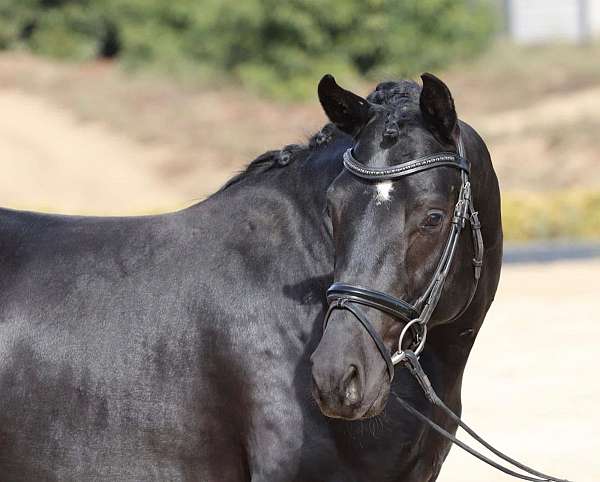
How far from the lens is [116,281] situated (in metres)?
3.78

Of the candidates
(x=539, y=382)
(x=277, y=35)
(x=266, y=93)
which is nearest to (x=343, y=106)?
(x=539, y=382)

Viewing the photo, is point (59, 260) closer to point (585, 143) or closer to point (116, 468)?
point (116, 468)

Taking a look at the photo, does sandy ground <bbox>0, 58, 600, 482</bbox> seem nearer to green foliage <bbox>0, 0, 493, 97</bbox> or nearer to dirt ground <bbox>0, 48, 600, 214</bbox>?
dirt ground <bbox>0, 48, 600, 214</bbox>

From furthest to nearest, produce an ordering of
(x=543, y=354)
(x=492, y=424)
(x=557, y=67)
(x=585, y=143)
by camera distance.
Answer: (x=557, y=67) < (x=585, y=143) < (x=543, y=354) < (x=492, y=424)

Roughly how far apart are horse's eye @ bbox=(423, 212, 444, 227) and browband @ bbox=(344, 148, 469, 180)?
0.47 ft

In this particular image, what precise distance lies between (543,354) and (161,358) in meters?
7.09

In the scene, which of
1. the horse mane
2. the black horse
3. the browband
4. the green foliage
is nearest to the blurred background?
the green foliage

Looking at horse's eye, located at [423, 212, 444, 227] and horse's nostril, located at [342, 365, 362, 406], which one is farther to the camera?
horse's eye, located at [423, 212, 444, 227]

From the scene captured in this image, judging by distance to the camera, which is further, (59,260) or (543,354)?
(543,354)

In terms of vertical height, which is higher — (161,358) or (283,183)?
(283,183)

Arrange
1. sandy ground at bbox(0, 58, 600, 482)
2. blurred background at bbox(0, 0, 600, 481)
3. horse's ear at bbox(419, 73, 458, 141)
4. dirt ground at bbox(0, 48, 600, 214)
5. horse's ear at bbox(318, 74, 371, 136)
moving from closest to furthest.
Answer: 1. horse's ear at bbox(419, 73, 458, 141)
2. horse's ear at bbox(318, 74, 371, 136)
3. sandy ground at bbox(0, 58, 600, 482)
4. blurred background at bbox(0, 0, 600, 481)
5. dirt ground at bbox(0, 48, 600, 214)

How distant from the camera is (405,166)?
3283mm

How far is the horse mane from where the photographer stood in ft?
11.5

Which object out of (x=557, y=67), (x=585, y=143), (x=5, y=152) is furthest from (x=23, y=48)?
(x=585, y=143)
